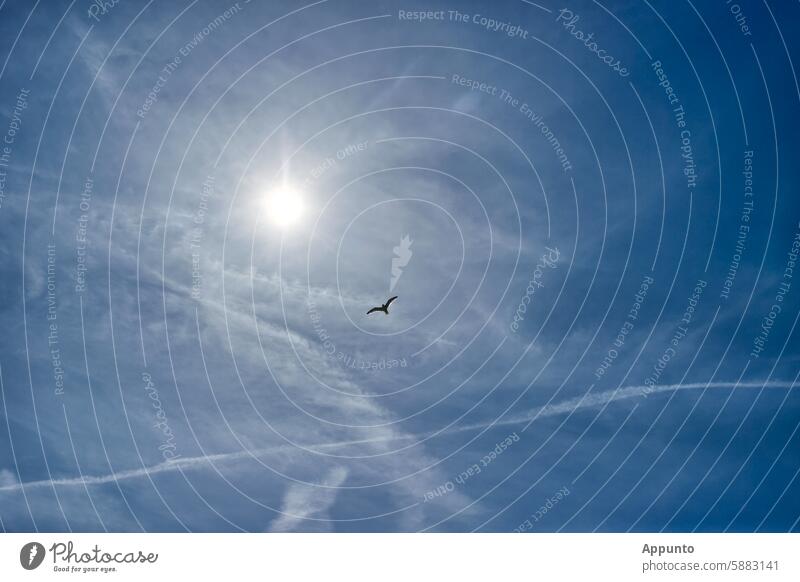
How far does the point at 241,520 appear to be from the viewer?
38.7 metres

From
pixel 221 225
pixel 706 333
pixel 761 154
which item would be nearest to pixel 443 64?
pixel 221 225

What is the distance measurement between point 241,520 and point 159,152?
22050 millimetres

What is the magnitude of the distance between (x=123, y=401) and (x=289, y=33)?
2319 cm

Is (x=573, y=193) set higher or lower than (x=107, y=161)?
lower

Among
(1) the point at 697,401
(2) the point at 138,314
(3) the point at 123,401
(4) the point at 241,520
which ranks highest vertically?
(2) the point at 138,314

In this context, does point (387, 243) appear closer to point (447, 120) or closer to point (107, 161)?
point (447, 120)

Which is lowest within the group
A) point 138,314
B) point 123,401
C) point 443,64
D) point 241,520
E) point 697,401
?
point 241,520

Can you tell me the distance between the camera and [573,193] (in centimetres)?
3938

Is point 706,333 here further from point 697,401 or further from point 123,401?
point 123,401
